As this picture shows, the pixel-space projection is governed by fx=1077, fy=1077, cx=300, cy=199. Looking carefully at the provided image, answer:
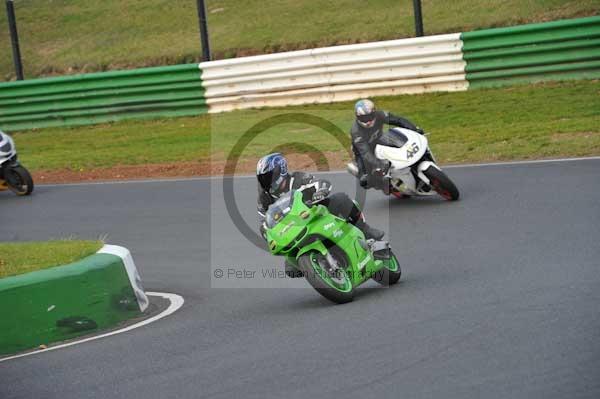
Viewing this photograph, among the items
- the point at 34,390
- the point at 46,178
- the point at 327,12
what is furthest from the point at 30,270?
the point at 327,12

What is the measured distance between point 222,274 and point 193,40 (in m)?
18.2

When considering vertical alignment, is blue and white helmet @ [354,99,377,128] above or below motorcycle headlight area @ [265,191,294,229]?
above

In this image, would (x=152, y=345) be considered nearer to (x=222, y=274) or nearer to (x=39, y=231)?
(x=222, y=274)

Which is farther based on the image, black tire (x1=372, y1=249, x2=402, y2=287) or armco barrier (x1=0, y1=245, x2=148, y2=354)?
black tire (x1=372, y1=249, x2=402, y2=287)

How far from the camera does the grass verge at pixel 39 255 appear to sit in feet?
31.9

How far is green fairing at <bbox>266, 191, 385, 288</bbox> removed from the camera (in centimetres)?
895

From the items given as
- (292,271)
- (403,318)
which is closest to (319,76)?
(292,271)

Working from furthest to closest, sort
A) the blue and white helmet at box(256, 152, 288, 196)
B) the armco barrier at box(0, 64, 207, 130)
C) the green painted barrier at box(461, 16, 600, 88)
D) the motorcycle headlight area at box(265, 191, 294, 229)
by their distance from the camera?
the armco barrier at box(0, 64, 207, 130), the green painted barrier at box(461, 16, 600, 88), the blue and white helmet at box(256, 152, 288, 196), the motorcycle headlight area at box(265, 191, 294, 229)

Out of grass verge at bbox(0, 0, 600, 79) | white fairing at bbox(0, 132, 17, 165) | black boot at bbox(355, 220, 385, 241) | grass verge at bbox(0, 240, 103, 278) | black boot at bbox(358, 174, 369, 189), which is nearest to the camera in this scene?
grass verge at bbox(0, 240, 103, 278)

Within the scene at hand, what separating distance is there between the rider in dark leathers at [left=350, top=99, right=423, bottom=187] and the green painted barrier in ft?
21.6

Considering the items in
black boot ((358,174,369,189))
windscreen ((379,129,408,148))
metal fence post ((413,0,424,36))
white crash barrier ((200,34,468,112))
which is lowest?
black boot ((358,174,369,189))

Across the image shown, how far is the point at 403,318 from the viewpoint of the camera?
8.18 meters

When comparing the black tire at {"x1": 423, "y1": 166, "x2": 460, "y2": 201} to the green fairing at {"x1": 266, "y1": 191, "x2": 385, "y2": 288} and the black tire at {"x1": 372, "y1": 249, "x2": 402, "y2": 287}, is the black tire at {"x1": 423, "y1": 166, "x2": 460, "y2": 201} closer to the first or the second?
the black tire at {"x1": 372, "y1": 249, "x2": 402, "y2": 287}

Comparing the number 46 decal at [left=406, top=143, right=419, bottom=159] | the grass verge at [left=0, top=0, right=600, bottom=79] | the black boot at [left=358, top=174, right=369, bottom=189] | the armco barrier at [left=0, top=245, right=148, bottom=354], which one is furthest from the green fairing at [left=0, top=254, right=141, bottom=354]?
the grass verge at [left=0, top=0, right=600, bottom=79]
